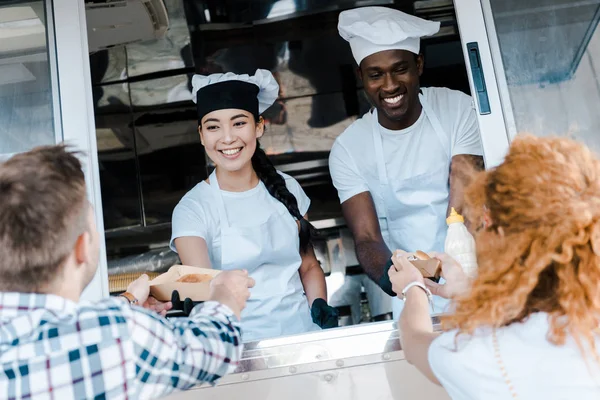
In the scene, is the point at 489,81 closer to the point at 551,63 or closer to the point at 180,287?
the point at 551,63

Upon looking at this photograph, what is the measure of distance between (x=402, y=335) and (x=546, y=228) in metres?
0.41

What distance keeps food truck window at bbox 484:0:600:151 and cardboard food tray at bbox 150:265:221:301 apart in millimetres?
947

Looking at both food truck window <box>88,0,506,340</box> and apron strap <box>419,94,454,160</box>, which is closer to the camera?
apron strap <box>419,94,454,160</box>

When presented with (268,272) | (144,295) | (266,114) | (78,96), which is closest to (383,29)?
(268,272)

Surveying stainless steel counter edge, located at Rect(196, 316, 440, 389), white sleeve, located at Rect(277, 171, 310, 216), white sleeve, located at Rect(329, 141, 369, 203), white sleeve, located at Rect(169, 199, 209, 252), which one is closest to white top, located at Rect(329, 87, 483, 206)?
white sleeve, located at Rect(329, 141, 369, 203)

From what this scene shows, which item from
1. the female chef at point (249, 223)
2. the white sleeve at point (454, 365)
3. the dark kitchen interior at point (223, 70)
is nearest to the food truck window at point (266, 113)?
the dark kitchen interior at point (223, 70)

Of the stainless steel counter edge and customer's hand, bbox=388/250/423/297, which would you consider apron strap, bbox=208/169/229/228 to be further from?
customer's hand, bbox=388/250/423/297

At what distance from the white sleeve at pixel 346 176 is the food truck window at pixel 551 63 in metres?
0.88

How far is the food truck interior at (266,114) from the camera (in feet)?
12.5

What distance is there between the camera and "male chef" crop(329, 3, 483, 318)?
2.61 metres

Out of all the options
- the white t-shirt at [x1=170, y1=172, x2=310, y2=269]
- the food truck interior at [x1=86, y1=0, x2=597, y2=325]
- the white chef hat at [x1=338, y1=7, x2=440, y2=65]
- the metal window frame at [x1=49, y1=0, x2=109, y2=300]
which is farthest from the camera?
the food truck interior at [x1=86, y1=0, x2=597, y2=325]

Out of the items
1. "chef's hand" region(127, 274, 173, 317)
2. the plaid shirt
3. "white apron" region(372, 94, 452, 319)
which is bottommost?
the plaid shirt

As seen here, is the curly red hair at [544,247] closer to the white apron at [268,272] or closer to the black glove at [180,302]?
the black glove at [180,302]

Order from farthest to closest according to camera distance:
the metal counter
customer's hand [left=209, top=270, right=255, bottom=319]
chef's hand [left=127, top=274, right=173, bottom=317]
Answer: the metal counter
chef's hand [left=127, top=274, right=173, bottom=317]
customer's hand [left=209, top=270, right=255, bottom=319]
